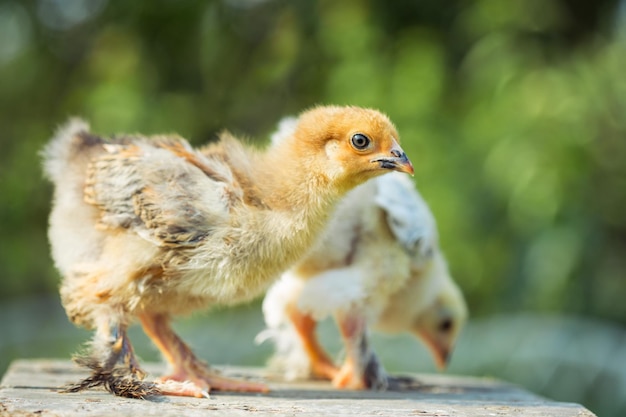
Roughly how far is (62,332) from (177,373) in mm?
3673

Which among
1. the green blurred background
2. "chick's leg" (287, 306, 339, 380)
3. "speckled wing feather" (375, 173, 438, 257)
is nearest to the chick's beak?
"speckled wing feather" (375, 173, 438, 257)

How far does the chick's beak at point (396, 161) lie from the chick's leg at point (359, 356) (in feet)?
2.89

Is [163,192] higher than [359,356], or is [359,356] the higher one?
[163,192]

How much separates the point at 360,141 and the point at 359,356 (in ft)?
3.49

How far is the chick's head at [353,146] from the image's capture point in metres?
2.49

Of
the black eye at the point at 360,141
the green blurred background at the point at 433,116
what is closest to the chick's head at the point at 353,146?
the black eye at the point at 360,141

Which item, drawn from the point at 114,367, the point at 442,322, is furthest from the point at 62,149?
the point at 442,322

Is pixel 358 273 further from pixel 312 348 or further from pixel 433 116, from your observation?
pixel 433 116

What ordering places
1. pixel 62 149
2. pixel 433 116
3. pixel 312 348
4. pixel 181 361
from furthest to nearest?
pixel 433 116 < pixel 312 348 < pixel 62 149 < pixel 181 361

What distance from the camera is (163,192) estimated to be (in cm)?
251

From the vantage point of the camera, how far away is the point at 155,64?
24.9 feet

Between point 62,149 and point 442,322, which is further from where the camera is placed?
point 442,322

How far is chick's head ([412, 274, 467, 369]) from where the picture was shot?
3.74 metres

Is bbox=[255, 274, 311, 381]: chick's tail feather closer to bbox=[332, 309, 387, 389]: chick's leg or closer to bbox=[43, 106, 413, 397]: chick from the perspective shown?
bbox=[332, 309, 387, 389]: chick's leg
